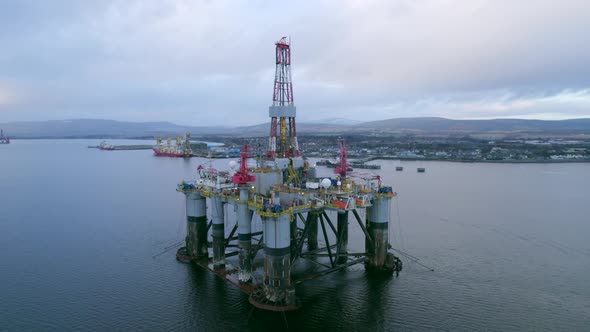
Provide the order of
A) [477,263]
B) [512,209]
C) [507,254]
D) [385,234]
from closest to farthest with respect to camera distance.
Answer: [385,234]
[477,263]
[507,254]
[512,209]

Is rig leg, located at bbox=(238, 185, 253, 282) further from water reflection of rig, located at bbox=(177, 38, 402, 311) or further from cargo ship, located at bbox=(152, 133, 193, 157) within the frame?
cargo ship, located at bbox=(152, 133, 193, 157)

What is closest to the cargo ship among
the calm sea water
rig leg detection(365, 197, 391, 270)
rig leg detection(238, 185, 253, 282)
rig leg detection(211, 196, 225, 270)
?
the calm sea water

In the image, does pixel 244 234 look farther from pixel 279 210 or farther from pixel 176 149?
pixel 176 149

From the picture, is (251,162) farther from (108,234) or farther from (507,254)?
(507,254)

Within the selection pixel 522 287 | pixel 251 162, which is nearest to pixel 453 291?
pixel 522 287

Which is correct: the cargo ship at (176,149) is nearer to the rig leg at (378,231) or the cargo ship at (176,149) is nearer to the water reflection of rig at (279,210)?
the water reflection of rig at (279,210)

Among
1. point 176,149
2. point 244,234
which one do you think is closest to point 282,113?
point 244,234
